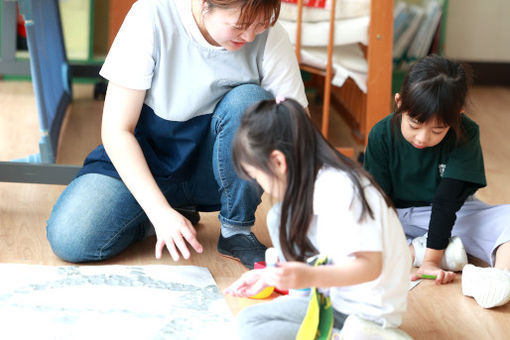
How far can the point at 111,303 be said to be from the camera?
124cm

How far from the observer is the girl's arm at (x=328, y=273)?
0.89 m

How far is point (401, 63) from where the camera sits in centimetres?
304

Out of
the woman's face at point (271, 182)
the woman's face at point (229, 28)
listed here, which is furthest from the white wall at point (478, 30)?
the woman's face at point (271, 182)

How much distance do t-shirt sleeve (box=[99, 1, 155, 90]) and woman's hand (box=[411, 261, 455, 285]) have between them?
2.21 feet

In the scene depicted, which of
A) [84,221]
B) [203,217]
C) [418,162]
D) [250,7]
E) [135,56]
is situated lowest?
[203,217]

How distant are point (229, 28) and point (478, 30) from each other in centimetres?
253

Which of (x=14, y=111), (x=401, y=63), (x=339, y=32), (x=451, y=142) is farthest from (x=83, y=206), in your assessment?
(x=401, y=63)

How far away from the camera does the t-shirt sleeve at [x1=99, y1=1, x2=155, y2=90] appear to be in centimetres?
133

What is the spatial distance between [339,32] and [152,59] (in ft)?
2.75

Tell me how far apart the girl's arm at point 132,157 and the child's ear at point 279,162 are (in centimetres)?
27

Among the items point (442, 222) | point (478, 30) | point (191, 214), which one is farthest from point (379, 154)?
point (478, 30)

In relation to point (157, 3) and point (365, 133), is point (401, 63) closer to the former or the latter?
point (365, 133)

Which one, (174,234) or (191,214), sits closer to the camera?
(174,234)

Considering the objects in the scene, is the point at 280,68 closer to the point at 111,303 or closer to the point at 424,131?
the point at 424,131
